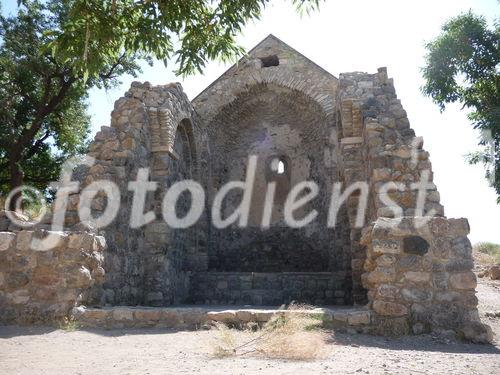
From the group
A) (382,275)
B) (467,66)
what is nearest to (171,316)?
(382,275)

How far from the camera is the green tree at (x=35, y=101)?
14.1 metres

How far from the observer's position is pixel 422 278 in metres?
4.58

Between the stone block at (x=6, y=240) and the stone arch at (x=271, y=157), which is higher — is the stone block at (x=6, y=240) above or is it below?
below

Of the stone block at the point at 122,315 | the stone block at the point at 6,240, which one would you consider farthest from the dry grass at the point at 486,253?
the stone block at the point at 6,240

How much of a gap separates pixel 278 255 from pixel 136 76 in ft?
34.5

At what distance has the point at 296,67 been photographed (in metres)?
10.7

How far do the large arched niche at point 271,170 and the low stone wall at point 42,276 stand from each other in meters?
5.30

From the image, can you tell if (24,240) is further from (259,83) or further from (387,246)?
(259,83)

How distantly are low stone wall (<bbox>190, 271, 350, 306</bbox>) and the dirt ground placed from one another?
3.72m

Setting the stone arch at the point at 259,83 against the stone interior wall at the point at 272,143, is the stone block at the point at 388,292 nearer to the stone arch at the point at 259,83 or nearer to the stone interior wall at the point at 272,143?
the stone interior wall at the point at 272,143

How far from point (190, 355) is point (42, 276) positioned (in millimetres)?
2460

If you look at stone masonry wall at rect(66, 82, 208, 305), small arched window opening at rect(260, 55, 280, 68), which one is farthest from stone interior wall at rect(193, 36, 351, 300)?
stone masonry wall at rect(66, 82, 208, 305)

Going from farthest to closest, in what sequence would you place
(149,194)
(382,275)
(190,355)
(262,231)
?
(262,231) < (149,194) < (382,275) < (190,355)

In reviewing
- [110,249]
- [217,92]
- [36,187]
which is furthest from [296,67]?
[36,187]
